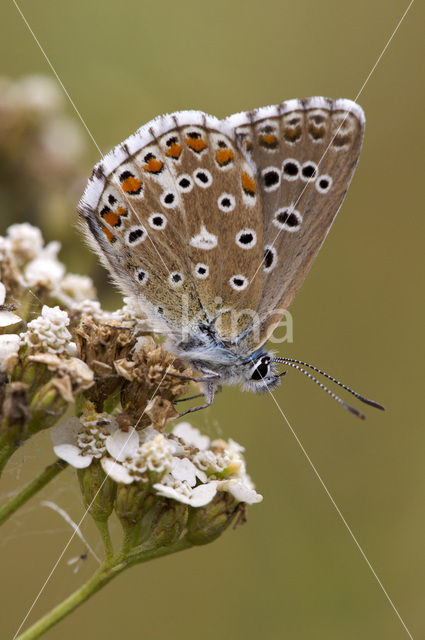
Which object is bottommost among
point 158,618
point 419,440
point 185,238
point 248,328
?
point 158,618

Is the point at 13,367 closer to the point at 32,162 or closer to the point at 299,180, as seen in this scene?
the point at 299,180

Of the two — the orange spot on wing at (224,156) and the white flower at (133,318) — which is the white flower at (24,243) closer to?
the white flower at (133,318)

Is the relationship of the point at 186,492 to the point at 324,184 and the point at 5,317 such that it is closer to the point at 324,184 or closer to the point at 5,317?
the point at 5,317

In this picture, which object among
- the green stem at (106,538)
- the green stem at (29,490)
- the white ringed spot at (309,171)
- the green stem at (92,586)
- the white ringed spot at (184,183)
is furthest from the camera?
the white ringed spot at (184,183)

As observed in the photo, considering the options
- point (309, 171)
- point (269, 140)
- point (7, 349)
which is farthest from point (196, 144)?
point (7, 349)

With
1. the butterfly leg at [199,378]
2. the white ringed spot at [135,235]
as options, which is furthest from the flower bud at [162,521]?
the white ringed spot at [135,235]

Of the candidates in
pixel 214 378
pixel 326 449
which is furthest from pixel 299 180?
pixel 326 449

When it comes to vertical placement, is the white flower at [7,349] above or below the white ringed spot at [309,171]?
below
